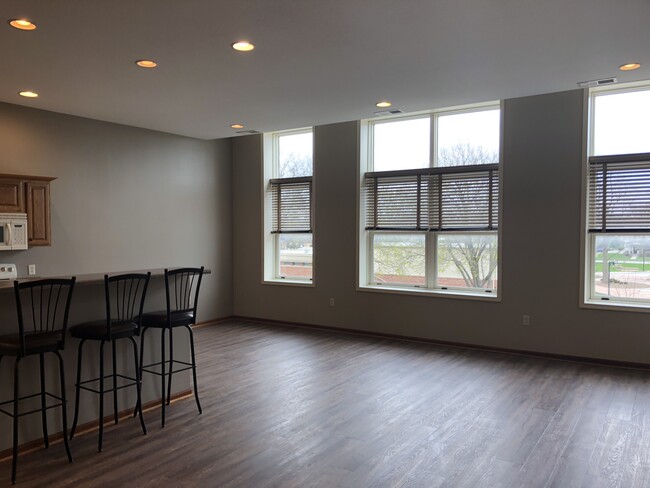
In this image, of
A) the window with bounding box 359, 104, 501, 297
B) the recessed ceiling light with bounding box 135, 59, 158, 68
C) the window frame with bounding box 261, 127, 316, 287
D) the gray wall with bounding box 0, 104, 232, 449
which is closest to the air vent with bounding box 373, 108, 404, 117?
the window with bounding box 359, 104, 501, 297

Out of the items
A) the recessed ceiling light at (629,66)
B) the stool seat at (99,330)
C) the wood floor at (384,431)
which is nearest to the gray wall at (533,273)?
the wood floor at (384,431)

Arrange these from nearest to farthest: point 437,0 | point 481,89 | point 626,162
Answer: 1. point 437,0
2. point 481,89
3. point 626,162

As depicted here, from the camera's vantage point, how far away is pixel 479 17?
3.04 m

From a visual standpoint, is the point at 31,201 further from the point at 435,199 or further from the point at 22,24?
the point at 435,199

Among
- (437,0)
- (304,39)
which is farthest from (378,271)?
(437,0)

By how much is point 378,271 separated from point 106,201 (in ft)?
12.2

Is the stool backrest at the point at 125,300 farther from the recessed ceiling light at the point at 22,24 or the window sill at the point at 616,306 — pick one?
the window sill at the point at 616,306

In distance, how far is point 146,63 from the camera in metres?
3.88

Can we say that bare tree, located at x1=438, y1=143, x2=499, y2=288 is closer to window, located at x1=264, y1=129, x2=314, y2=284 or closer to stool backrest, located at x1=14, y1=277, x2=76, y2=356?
window, located at x1=264, y1=129, x2=314, y2=284

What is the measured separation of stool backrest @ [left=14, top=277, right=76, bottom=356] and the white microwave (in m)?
1.85

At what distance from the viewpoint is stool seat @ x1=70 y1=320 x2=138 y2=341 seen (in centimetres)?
339

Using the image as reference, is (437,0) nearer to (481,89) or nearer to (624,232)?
(481,89)

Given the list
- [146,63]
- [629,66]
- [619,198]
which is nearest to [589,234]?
[619,198]

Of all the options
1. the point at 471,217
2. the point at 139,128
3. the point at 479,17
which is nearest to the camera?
the point at 479,17
